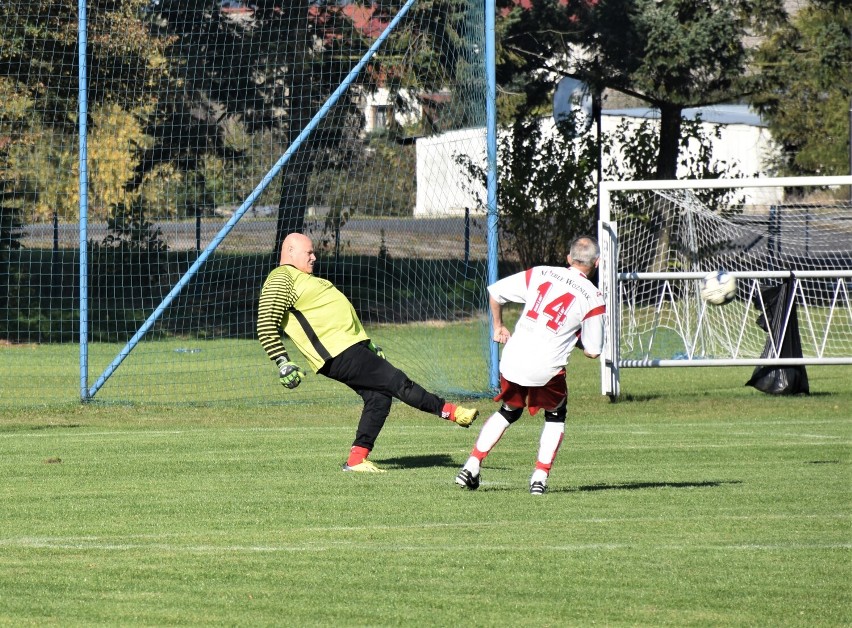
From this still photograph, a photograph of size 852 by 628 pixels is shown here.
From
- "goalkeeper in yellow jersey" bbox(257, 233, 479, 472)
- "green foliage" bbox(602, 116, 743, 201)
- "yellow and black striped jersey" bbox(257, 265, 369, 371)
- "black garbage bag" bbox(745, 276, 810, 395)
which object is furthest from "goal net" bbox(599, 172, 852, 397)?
"yellow and black striped jersey" bbox(257, 265, 369, 371)

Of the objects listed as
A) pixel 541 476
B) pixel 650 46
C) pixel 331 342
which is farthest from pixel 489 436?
pixel 650 46

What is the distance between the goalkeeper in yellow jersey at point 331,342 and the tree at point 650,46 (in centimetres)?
1743

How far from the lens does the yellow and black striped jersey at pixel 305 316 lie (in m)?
9.53

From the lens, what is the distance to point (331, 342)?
31.6ft

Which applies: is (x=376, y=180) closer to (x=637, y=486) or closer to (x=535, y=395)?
(x=637, y=486)

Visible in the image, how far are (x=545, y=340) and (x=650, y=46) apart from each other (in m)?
18.5

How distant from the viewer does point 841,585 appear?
6230 mm

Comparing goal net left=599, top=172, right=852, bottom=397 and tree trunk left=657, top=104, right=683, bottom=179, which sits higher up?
tree trunk left=657, top=104, right=683, bottom=179

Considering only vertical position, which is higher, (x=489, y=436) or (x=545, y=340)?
(x=545, y=340)

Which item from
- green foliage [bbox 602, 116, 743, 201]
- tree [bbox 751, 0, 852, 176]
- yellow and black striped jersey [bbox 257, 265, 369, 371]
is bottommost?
yellow and black striped jersey [bbox 257, 265, 369, 371]

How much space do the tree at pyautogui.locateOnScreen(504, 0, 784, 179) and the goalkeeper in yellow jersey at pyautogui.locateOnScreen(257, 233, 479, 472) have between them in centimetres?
1743

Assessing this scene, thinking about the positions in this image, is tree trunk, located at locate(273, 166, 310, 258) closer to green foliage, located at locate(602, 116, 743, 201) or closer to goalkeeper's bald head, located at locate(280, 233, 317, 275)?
goalkeeper's bald head, located at locate(280, 233, 317, 275)

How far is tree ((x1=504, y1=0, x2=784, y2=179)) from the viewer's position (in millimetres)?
25766

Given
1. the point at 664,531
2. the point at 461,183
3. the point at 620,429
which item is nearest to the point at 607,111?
the point at 461,183
